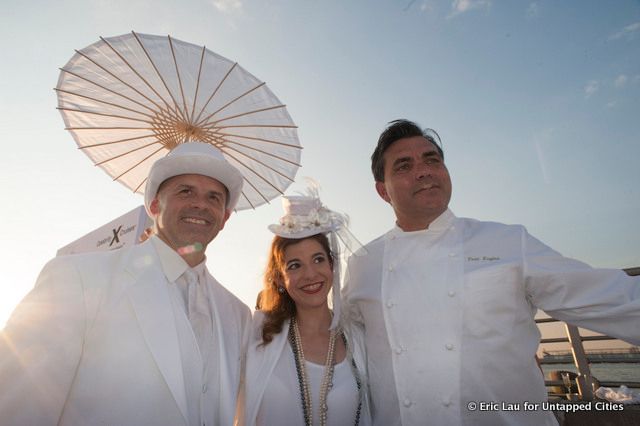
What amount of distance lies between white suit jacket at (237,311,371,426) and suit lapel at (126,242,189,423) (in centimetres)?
64

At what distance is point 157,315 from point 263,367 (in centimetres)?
93

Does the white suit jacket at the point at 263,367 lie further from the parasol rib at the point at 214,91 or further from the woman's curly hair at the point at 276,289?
the parasol rib at the point at 214,91

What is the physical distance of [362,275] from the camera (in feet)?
8.70

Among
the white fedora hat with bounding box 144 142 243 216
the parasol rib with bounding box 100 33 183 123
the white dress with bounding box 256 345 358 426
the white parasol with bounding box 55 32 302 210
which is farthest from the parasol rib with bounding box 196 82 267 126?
the white dress with bounding box 256 345 358 426

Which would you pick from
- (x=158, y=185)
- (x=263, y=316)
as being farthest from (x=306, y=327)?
(x=158, y=185)

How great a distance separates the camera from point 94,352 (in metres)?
1.62

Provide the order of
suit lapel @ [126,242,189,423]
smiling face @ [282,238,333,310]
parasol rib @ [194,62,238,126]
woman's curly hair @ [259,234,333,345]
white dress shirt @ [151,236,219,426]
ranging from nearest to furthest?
suit lapel @ [126,242,189,423]
white dress shirt @ [151,236,219,426]
smiling face @ [282,238,333,310]
woman's curly hair @ [259,234,333,345]
parasol rib @ [194,62,238,126]

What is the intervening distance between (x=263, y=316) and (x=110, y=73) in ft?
9.09

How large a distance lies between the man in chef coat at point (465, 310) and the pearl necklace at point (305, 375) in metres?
0.32

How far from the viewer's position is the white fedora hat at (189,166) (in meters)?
2.39

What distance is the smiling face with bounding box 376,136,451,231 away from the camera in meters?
2.40

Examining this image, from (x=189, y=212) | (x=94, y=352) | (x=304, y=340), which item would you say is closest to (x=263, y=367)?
(x=304, y=340)

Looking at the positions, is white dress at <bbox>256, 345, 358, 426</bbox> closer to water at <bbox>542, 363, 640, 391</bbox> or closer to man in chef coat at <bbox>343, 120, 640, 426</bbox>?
man in chef coat at <bbox>343, 120, 640, 426</bbox>

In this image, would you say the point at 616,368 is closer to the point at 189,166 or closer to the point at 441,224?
the point at 441,224
